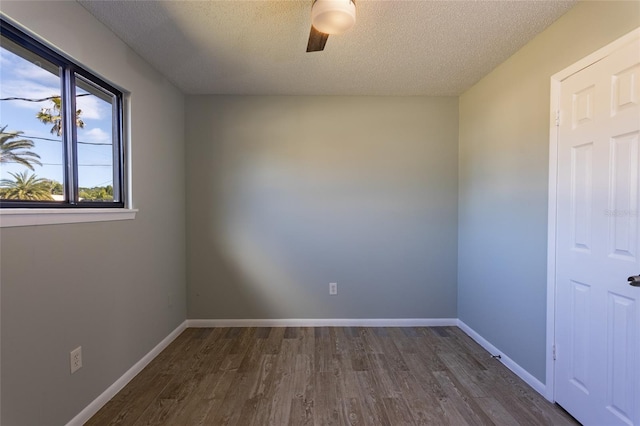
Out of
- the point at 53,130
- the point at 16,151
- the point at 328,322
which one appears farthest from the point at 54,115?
the point at 328,322

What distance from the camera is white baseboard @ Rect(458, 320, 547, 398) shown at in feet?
6.43

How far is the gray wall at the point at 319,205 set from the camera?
3.01m

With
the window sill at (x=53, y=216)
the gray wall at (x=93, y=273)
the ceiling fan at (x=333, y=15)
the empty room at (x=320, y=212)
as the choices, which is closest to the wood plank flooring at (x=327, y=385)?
the empty room at (x=320, y=212)

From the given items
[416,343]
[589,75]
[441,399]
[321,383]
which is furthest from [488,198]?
[321,383]

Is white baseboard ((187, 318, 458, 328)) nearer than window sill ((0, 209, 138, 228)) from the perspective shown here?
No

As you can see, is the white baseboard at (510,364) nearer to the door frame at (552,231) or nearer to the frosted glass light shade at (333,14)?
the door frame at (552,231)

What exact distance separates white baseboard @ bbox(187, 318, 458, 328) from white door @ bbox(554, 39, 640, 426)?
1291mm

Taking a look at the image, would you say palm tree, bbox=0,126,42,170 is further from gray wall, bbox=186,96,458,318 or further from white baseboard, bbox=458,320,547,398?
white baseboard, bbox=458,320,547,398

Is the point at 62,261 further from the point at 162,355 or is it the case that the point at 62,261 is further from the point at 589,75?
the point at 589,75

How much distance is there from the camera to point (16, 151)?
1384mm

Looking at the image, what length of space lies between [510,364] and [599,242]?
1.21m

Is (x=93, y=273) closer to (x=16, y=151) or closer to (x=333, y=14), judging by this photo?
(x=16, y=151)

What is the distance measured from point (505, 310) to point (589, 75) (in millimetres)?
1708

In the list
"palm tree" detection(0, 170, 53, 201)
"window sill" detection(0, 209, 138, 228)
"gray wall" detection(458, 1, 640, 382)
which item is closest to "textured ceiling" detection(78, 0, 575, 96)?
"gray wall" detection(458, 1, 640, 382)
